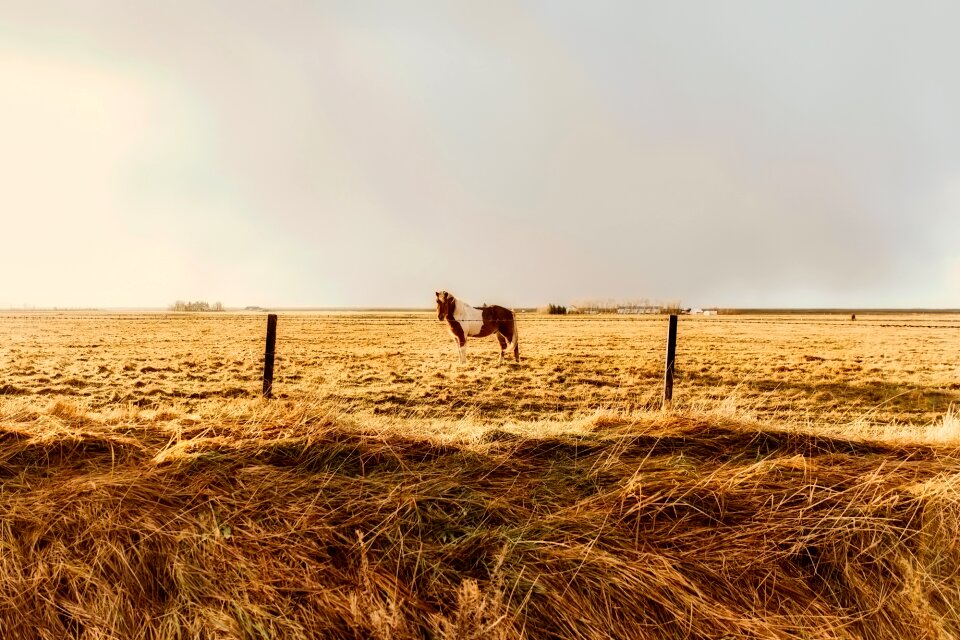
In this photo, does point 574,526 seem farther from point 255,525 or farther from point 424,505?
point 255,525

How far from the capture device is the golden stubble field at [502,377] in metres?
9.68

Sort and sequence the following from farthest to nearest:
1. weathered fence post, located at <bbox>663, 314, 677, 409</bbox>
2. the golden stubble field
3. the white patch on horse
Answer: the white patch on horse < the golden stubble field < weathered fence post, located at <bbox>663, 314, 677, 409</bbox>

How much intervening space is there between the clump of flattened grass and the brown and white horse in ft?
38.4

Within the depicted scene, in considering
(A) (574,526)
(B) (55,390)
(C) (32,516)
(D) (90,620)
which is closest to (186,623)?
(D) (90,620)

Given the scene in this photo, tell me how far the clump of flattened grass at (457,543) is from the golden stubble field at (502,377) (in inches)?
77.6

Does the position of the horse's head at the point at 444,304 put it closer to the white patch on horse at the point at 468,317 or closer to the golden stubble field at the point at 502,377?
the white patch on horse at the point at 468,317

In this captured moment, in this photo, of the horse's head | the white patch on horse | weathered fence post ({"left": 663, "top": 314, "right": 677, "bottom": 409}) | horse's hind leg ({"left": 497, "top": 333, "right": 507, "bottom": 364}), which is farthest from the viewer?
horse's hind leg ({"left": 497, "top": 333, "right": 507, "bottom": 364})

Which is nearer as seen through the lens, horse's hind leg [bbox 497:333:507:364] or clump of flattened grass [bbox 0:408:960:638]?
clump of flattened grass [bbox 0:408:960:638]

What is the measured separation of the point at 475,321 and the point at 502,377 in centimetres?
293

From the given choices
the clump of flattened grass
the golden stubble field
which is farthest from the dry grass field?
the golden stubble field

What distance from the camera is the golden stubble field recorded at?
968cm

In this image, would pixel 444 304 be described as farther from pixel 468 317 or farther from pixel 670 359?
pixel 670 359

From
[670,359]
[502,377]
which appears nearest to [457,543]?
[670,359]

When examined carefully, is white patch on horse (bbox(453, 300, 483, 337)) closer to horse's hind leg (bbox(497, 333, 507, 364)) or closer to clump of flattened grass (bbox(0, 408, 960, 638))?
horse's hind leg (bbox(497, 333, 507, 364))
